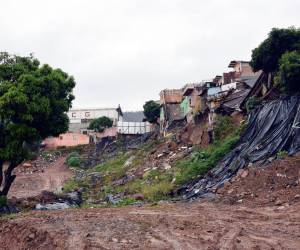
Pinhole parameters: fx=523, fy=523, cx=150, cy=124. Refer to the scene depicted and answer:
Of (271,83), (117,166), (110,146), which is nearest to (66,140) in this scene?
(110,146)

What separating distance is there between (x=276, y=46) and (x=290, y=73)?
4.26 meters

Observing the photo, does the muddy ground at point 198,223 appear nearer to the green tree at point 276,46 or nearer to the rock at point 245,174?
the rock at point 245,174

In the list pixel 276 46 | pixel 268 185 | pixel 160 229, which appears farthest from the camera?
pixel 276 46

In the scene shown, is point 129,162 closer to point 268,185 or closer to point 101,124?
point 268,185

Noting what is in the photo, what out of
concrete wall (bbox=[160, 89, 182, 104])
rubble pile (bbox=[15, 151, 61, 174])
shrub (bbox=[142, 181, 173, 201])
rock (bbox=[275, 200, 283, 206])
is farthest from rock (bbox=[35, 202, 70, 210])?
concrete wall (bbox=[160, 89, 182, 104])

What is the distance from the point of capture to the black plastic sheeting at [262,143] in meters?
18.5

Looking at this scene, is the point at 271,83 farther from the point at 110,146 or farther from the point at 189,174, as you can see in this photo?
the point at 110,146

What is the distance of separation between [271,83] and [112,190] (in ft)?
29.6

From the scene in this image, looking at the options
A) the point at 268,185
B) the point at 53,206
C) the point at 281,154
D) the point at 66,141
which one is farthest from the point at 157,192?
the point at 66,141

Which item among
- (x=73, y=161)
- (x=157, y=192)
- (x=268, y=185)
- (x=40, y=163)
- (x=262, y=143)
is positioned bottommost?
(x=40, y=163)

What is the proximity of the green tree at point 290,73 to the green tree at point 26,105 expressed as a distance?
830cm

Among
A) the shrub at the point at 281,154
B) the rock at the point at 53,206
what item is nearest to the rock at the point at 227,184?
the shrub at the point at 281,154

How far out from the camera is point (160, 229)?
11.4 meters

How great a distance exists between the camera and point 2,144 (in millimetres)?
17562
